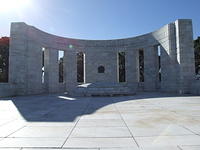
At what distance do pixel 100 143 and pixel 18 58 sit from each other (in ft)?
61.8

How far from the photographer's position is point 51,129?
563 centimetres

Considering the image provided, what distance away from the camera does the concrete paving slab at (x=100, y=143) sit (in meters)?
4.16

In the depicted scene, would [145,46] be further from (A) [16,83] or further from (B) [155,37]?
(A) [16,83]

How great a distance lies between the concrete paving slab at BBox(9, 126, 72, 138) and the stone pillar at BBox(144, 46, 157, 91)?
21689 millimetres

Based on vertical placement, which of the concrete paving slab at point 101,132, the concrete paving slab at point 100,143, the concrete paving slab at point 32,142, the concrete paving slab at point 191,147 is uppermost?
the concrete paving slab at point 191,147

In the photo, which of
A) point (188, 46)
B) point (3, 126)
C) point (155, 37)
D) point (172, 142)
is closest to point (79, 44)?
point (155, 37)

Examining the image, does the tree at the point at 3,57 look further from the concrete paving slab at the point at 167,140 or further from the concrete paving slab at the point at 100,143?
the concrete paving slab at the point at 167,140

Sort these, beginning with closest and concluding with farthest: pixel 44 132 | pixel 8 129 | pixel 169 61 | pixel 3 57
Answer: pixel 44 132, pixel 8 129, pixel 169 61, pixel 3 57

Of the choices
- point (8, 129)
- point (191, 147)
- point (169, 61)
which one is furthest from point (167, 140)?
point (169, 61)

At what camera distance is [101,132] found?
5.30 m

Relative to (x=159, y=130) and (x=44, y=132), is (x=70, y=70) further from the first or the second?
(x=159, y=130)

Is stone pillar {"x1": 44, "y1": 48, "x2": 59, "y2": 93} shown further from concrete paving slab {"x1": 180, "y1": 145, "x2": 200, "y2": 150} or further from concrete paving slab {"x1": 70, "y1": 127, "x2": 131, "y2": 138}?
concrete paving slab {"x1": 180, "y1": 145, "x2": 200, "y2": 150}

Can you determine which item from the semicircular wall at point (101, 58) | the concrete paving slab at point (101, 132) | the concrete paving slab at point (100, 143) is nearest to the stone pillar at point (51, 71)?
the semicircular wall at point (101, 58)

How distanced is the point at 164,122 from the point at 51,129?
356cm
